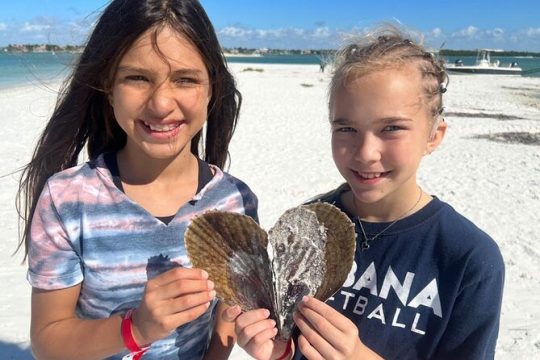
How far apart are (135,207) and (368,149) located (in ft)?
2.83

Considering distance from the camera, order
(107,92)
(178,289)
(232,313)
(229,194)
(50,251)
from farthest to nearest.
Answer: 1. (229,194)
2. (107,92)
3. (50,251)
4. (232,313)
5. (178,289)

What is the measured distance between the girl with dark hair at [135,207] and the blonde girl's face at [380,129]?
513mm

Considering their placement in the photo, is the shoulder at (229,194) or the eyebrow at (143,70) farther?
the shoulder at (229,194)

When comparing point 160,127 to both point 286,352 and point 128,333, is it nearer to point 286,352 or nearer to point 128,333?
point 128,333

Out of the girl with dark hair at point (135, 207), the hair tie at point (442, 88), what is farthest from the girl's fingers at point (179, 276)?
the hair tie at point (442, 88)

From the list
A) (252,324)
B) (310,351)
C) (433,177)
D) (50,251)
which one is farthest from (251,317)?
(433,177)

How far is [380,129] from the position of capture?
1.68 m

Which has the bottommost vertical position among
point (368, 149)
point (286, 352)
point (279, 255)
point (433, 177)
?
point (433, 177)

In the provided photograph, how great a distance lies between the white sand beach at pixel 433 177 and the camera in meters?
4.31

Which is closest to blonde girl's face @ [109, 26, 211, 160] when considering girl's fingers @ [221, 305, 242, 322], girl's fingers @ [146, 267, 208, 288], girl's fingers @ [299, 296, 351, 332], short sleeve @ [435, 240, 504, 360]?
girl's fingers @ [146, 267, 208, 288]

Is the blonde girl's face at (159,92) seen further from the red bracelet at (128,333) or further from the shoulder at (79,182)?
the red bracelet at (128,333)

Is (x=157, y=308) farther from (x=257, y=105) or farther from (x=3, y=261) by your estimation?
(x=257, y=105)

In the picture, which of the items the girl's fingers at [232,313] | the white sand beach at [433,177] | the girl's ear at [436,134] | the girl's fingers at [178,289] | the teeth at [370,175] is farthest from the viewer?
the white sand beach at [433,177]

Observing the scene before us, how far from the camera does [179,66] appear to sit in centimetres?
167
